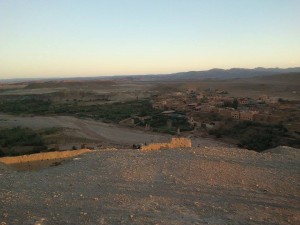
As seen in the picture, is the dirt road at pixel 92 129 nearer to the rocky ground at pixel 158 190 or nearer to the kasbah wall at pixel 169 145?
the kasbah wall at pixel 169 145

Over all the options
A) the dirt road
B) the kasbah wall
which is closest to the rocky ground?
the kasbah wall

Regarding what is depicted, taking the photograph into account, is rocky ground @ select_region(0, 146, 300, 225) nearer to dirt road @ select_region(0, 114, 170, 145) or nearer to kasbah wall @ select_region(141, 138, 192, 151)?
kasbah wall @ select_region(141, 138, 192, 151)

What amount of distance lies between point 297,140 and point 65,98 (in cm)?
5723

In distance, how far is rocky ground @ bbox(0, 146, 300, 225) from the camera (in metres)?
7.54

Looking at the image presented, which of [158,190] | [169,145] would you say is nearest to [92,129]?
[169,145]

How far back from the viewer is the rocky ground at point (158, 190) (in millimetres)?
7539

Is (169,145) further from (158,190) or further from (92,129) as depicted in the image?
(92,129)

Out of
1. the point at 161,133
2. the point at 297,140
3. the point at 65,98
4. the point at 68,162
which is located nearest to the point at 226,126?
the point at 161,133

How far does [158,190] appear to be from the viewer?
30.6 feet

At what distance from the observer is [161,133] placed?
107ft

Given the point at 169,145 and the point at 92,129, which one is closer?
the point at 169,145

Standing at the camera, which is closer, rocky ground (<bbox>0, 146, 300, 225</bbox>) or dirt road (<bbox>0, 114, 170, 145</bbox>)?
rocky ground (<bbox>0, 146, 300, 225</bbox>)

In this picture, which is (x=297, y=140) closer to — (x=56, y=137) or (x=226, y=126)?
(x=226, y=126)

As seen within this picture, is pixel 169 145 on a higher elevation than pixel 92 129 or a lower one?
higher
